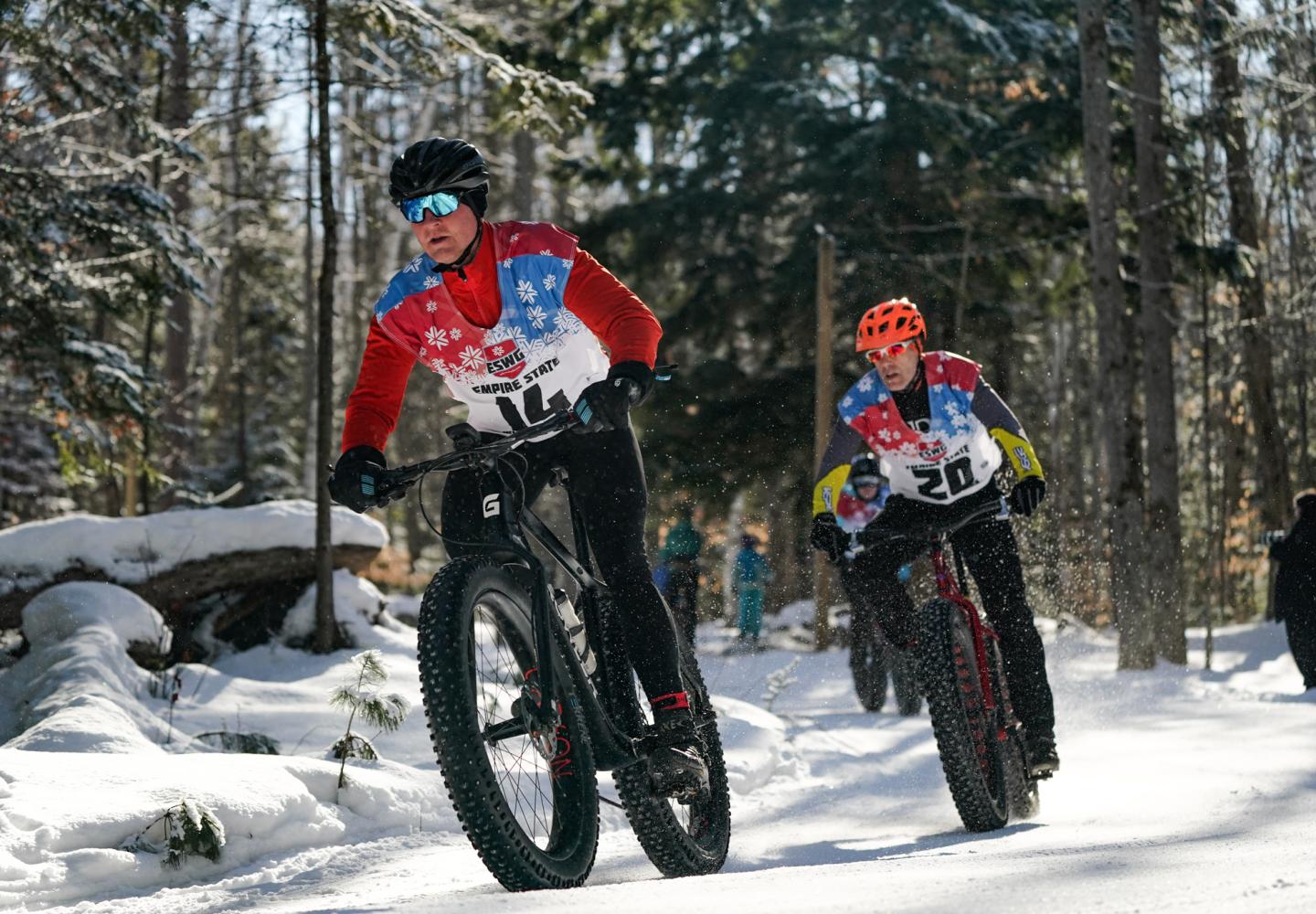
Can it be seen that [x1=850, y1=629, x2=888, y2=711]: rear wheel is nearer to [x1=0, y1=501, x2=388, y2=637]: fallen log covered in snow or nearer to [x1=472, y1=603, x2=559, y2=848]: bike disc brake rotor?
[x1=0, y1=501, x2=388, y2=637]: fallen log covered in snow

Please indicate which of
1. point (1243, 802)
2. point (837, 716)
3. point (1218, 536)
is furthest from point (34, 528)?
point (1218, 536)

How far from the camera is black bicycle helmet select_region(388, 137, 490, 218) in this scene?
13.7 feet

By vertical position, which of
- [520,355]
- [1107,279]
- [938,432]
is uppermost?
[1107,279]

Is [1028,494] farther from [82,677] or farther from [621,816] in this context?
[82,677]

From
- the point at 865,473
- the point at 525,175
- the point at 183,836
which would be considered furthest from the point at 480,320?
the point at 525,175

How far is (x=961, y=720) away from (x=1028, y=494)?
1013mm

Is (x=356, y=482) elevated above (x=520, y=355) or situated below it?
below

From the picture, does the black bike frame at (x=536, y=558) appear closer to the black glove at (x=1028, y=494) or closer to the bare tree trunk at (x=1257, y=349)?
the black glove at (x=1028, y=494)

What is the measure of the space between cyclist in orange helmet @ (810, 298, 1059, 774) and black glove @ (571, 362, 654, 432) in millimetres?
2271

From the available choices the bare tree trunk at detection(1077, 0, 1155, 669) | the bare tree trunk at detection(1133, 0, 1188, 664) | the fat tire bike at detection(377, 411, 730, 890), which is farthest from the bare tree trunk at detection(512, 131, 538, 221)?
the fat tire bike at detection(377, 411, 730, 890)

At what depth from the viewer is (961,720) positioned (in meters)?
5.61

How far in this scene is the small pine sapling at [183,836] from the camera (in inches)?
Result: 182

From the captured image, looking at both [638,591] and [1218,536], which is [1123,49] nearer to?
[1218,536]

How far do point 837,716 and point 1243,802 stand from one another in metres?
5.39
